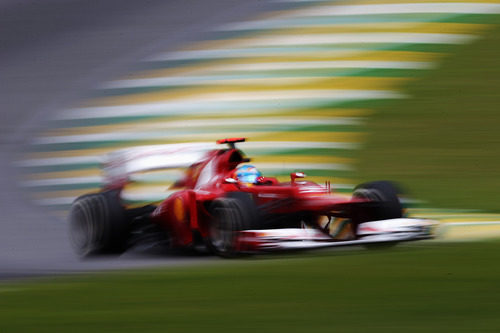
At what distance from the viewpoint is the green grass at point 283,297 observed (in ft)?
18.1

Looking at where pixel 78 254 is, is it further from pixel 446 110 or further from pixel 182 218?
pixel 446 110

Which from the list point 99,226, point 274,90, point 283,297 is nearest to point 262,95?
→ point 274,90

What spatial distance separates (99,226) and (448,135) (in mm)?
4937

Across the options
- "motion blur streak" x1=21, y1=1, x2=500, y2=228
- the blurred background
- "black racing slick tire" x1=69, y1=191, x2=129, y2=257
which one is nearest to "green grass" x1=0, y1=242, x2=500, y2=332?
"black racing slick tire" x1=69, y1=191, x2=129, y2=257

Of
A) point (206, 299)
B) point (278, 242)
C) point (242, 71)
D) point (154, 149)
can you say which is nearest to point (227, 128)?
point (242, 71)

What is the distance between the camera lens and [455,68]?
13.8 metres

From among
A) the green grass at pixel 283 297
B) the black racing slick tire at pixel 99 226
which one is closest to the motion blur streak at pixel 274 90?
the black racing slick tire at pixel 99 226

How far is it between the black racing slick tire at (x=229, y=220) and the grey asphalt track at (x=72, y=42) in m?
4.77

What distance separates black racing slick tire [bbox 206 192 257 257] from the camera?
26.9 ft

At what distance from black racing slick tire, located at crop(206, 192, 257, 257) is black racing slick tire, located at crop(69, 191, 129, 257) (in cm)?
108

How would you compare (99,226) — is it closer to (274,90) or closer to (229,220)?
(229,220)

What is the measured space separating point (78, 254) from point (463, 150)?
4996 mm

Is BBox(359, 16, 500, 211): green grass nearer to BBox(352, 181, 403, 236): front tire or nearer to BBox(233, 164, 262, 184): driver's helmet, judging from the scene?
BBox(352, 181, 403, 236): front tire

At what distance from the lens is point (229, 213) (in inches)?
326
